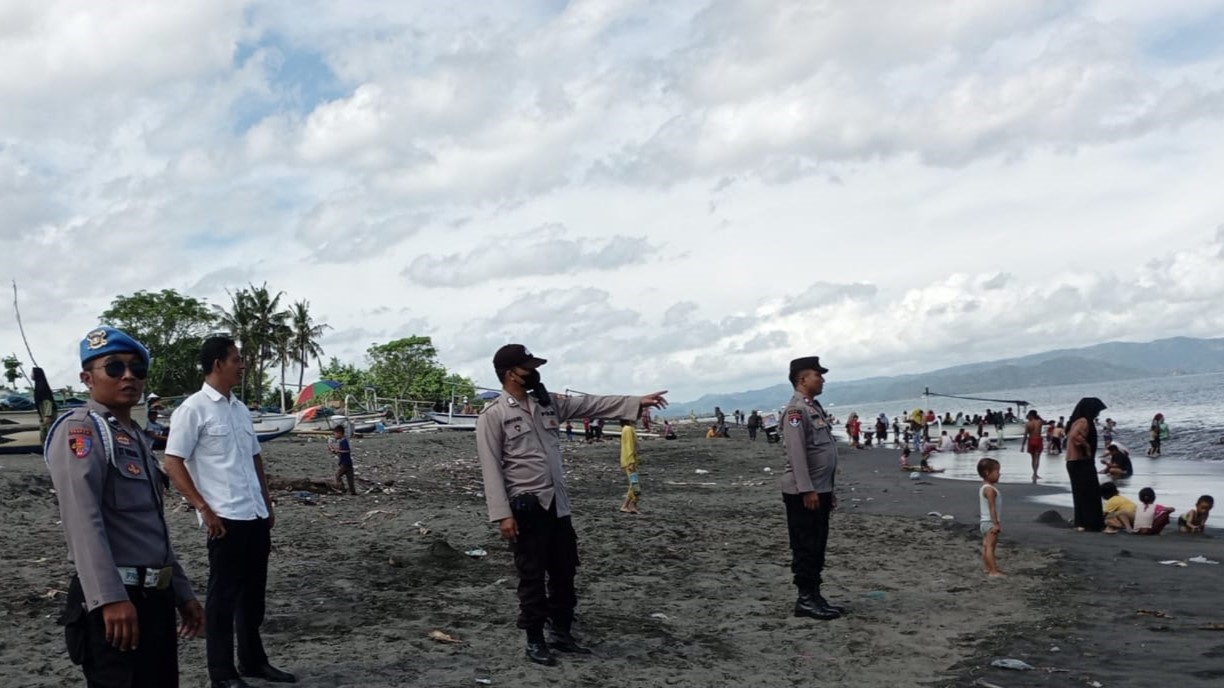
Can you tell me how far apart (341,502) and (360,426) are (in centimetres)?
3576

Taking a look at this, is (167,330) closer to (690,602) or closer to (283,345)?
(283,345)

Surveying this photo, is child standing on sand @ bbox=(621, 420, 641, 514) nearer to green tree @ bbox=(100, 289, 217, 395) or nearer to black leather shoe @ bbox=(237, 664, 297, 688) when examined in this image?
black leather shoe @ bbox=(237, 664, 297, 688)

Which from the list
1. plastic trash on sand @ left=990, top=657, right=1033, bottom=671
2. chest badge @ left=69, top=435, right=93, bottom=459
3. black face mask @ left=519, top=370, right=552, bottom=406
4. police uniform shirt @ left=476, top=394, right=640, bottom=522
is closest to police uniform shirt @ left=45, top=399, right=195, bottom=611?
chest badge @ left=69, top=435, right=93, bottom=459

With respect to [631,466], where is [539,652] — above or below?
below

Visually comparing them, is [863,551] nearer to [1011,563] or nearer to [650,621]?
[1011,563]

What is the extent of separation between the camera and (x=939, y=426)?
60.6 m

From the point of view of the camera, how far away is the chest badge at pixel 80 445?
3.36 m

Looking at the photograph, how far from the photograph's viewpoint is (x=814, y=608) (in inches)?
312

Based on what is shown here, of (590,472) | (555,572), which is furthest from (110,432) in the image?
(590,472)

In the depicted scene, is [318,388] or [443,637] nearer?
[443,637]

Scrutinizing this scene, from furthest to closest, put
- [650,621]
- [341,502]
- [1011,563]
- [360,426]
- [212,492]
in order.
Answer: [360,426], [341,502], [1011,563], [650,621], [212,492]

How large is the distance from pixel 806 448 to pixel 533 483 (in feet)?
8.34

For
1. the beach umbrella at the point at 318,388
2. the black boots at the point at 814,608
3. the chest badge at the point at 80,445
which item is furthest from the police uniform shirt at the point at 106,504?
the beach umbrella at the point at 318,388

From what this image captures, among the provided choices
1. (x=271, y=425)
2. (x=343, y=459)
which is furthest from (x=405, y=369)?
(x=343, y=459)
